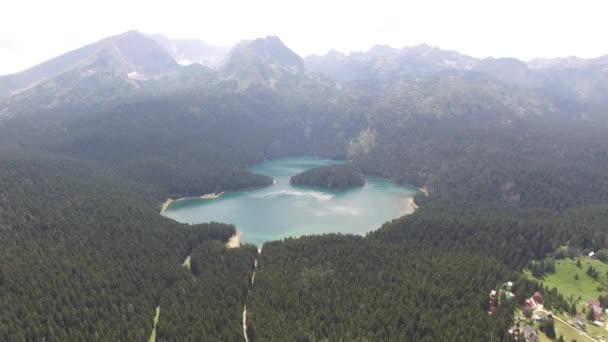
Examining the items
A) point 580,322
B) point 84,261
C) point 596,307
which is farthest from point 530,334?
point 84,261

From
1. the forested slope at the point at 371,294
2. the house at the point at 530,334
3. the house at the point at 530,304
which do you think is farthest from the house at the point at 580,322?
the forested slope at the point at 371,294

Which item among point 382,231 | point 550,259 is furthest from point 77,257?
point 550,259

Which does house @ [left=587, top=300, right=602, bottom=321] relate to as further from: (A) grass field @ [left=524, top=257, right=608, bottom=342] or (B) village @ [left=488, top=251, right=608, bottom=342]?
(A) grass field @ [left=524, top=257, right=608, bottom=342]

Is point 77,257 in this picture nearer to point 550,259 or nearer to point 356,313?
point 356,313

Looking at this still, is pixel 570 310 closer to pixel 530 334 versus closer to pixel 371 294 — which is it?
pixel 530 334

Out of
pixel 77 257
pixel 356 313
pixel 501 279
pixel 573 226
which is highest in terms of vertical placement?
pixel 77 257

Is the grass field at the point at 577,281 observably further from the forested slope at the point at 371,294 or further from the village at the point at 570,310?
the forested slope at the point at 371,294

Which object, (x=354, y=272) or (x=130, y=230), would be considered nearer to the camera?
(x=354, y=272)
